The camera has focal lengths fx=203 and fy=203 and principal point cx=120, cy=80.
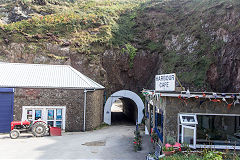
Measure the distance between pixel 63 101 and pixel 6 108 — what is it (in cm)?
468

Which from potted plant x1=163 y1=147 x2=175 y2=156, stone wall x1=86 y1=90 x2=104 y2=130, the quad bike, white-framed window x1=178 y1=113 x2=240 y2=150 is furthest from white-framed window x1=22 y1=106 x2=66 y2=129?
white-framed window x1=178 y1=113 x2=240 y2=150

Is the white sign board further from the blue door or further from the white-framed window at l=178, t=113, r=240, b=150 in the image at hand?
the blue door

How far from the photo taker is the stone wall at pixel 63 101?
17.4 metres

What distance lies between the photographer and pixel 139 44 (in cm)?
2864

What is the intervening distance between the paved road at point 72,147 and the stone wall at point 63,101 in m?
1.41

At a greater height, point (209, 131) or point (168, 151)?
point (209, 131)

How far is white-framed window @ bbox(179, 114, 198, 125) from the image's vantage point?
1012 cm

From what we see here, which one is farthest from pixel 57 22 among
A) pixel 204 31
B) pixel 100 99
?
pixel 204 31

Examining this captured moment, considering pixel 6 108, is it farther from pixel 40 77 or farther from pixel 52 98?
pixel 40 77

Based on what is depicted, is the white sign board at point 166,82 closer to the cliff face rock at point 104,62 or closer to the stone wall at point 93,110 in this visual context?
the stone wall at point 93,110

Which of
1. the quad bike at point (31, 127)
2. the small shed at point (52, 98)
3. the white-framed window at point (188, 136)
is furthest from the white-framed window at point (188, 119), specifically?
the quad bike at point (31, 127)

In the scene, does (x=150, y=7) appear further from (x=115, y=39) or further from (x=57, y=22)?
(x=57, y=22)

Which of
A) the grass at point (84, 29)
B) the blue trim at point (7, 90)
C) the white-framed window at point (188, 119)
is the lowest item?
the white-framed window at point (188, 119)

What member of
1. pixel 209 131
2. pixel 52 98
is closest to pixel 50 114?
pixel 52 98
